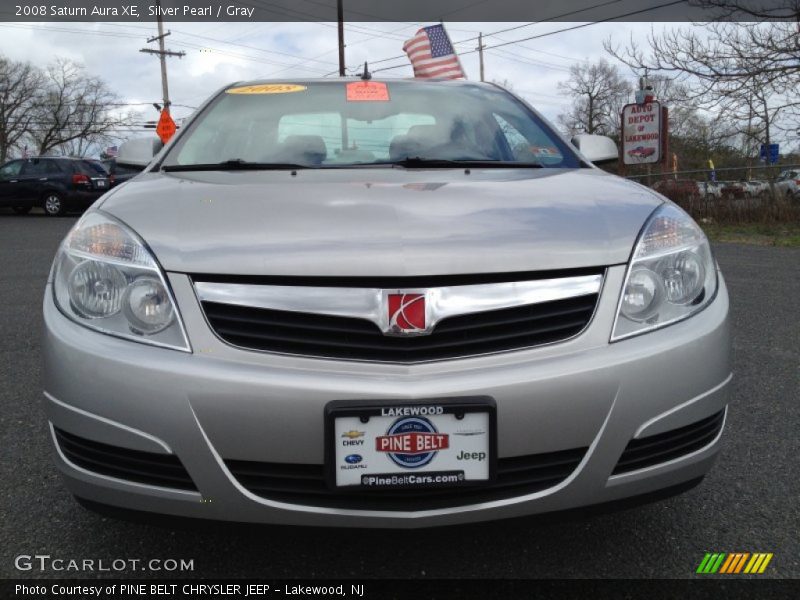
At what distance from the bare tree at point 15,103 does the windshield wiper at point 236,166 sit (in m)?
53.6

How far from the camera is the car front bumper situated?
4.74ft

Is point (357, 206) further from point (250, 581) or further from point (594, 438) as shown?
point (250, 581)

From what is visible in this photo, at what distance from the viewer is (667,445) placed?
1.62m

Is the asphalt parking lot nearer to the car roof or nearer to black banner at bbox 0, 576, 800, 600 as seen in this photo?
black banner at bbox 0, 576, 800, 600

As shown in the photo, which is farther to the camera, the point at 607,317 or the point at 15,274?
the point at 15,274

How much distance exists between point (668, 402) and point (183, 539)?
1.32m

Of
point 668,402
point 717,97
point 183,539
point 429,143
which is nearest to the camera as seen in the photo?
point 668,402

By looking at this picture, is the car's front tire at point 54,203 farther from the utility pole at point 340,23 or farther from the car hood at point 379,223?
the car hood at point 379,223

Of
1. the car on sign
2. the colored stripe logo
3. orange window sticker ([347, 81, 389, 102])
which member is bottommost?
the colored stripe logo

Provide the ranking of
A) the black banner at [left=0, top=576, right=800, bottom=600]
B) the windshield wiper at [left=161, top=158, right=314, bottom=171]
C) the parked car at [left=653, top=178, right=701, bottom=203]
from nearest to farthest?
1. the black banner at [left=0, top=576, right=800, bottom=600]
2. the windshield wiper at [left=161, top=158, right=314, bottom=171]
3. the parked car at [left=653, top=178, right=701, bottom=203]

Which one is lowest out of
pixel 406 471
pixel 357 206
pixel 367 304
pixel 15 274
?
pixel 15 274

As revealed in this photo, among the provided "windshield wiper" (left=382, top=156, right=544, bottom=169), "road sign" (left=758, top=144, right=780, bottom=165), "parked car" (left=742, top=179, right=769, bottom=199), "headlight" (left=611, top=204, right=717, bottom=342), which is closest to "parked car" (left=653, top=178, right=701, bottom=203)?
"parked car" (left=742, top=179, right=769, bottom=199)

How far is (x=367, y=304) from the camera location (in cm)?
151

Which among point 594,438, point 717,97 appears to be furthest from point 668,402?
point 717,97
